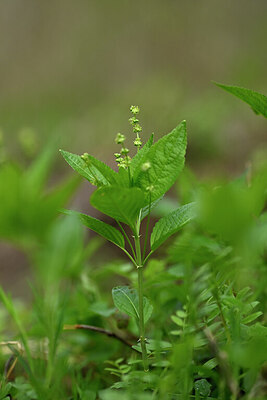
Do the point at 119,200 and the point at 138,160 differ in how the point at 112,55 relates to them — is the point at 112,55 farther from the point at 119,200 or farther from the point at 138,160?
the point at 119,200

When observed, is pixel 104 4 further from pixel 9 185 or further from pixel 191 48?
pixel 9 185

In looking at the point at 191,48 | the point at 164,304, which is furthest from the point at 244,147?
the point at 191,48

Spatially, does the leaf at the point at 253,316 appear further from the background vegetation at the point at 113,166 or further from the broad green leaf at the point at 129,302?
the broad green leaf at the point at 129,302

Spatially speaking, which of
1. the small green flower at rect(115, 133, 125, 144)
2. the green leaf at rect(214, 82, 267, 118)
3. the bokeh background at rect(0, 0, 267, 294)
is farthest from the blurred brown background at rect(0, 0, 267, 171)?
the small green flower at rect(115, 133, 125, 144)

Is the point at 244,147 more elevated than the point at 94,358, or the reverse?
the point at 244,147

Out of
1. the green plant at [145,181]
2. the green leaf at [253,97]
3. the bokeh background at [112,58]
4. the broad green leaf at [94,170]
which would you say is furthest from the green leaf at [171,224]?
the bokeh background at [112,58]

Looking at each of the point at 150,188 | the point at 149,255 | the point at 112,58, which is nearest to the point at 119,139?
the point at 150,188

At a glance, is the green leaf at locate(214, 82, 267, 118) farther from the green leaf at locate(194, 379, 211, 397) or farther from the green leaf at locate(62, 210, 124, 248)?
the green leaf at locate(194, 379, 211, 397)
